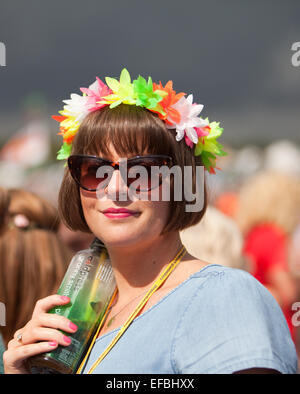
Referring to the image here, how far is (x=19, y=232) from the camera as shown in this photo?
2.35 meters

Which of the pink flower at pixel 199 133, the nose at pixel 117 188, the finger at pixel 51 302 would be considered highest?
the pink flower at pixel 199 133

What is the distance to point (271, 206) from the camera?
391 centimetres

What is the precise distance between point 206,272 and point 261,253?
2172 millimetres

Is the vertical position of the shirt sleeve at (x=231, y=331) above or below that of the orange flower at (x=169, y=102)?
below

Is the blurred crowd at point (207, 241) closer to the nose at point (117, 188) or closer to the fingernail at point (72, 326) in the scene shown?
the nose at point (117, 188)

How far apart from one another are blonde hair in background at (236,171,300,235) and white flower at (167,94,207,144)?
2.39 metres

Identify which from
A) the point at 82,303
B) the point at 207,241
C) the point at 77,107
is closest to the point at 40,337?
the point at 82,303

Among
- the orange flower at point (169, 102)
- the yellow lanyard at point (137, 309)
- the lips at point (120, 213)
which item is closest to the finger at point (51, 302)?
the yellow lanyard at point (137, 309)

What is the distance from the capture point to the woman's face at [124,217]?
135cm

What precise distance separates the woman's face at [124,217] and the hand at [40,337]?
22 centimetres

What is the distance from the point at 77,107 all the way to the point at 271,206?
270 cm
